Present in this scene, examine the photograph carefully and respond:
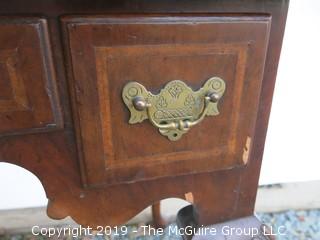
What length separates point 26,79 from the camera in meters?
0.32

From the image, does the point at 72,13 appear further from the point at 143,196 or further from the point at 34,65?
the point at 143,196

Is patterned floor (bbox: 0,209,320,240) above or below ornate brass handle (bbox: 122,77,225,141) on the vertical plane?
below

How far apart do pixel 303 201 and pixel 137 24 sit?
3.53 feet

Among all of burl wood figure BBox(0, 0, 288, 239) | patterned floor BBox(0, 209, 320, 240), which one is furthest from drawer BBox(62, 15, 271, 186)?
patterned floor BBox(0, 209, 320, 240)

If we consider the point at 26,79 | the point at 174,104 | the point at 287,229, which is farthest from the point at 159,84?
the point at 287,229

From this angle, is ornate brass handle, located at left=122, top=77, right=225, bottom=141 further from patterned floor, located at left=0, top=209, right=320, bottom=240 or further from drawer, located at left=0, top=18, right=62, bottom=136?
patterned floor, located at left=0, top=209, right=320, bottom=240

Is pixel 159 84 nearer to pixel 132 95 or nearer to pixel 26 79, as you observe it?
pixel 132 95

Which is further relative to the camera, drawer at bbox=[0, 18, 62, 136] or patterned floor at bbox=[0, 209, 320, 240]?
patterned floor at bbox=[0, 209, 320, 240]

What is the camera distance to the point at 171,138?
0.39 m

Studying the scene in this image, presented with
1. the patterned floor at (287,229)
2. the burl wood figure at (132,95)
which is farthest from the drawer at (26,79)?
the patterned floor at (287,229)

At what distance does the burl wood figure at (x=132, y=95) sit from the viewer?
0.32 metres

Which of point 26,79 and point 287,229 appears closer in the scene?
point 26,79

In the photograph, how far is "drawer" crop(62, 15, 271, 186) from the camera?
0.33 meters

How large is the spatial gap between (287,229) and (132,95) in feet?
3.11
